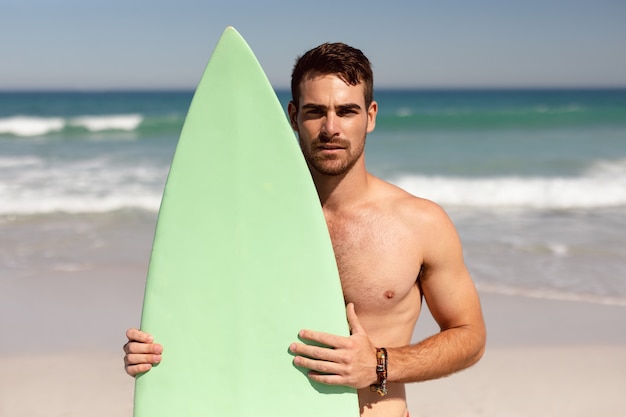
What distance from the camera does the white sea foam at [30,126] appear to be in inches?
772

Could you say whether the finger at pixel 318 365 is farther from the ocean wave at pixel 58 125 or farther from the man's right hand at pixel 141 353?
the ocean wave at pixel 58 125

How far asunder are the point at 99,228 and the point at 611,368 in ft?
Answer: 17.1

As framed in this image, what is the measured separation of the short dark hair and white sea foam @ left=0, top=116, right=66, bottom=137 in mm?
18796

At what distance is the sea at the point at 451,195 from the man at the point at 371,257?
357cm

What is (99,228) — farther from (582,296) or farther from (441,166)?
(441,166)

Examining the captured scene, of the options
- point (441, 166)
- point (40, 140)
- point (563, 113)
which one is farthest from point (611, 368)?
point (563, 113)

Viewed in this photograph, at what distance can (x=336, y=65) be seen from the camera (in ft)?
5.96

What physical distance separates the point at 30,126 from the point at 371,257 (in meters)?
20.9

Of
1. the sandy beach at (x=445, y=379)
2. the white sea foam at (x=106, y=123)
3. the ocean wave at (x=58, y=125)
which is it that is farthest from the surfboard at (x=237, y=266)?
the white sea foam at (x=106, y=123)

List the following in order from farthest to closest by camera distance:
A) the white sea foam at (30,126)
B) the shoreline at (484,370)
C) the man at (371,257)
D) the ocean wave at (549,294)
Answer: the white sea foam at (30,126) → the ocean wave at (549,294) → the shoreline at (484,370) → the man at (371,257)

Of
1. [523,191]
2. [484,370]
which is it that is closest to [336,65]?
[484,370]

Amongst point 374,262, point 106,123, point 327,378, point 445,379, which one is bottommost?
point 327,378

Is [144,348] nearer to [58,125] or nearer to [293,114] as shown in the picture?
[293,114]

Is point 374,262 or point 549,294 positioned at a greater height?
point 549,294
